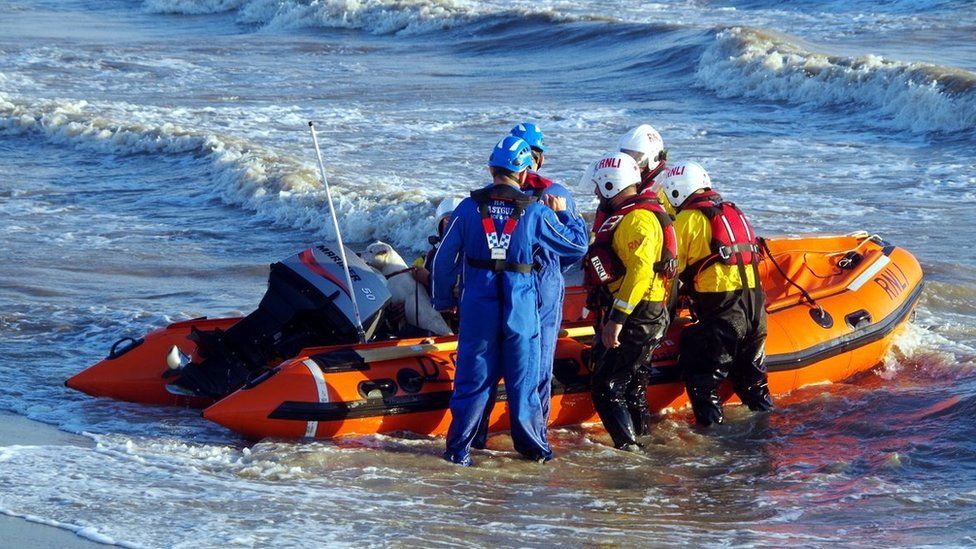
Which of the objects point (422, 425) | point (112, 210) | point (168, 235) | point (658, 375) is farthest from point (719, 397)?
point (112, 210)

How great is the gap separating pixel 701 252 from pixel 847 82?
528 inches

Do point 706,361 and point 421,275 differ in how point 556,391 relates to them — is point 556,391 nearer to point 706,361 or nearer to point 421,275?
point 706,361

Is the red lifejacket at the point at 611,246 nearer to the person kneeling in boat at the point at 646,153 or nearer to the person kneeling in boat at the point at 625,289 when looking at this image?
the person kneeling in boat at the point at 625,289

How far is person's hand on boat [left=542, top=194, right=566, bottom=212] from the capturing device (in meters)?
6.45

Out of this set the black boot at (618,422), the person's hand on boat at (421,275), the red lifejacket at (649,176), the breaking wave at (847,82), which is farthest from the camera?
the breaking wave at (847,82)

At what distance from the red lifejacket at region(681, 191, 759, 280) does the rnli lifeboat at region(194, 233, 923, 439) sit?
67 centimetres

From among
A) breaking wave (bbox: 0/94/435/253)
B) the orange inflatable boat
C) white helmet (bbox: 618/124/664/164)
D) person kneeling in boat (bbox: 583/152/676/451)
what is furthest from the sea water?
white helmet (bbox: 618/124/664/164)

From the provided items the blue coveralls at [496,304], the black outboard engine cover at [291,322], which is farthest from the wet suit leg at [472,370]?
the black outboard engine cover at [291,322]

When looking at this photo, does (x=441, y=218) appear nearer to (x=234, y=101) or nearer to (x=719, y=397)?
(x=719, y=397)

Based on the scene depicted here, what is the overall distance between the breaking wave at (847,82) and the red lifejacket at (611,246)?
455 inches

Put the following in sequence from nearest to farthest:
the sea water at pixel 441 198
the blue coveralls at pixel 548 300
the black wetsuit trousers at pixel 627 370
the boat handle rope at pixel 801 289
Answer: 1. the sea water at pixel 441 198
2. the blue coveralls at pixel 548 300
3. the black wetsuit trousers at pixel 627 370
4. the boat handle rope at pixel 801 289

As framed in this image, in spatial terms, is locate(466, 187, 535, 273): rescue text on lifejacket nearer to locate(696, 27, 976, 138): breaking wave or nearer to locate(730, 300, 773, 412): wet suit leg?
locate(730, 300, 773, 412): wet suit leg

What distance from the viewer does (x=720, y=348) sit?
7047 mm

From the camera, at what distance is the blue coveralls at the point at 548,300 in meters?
6.31
